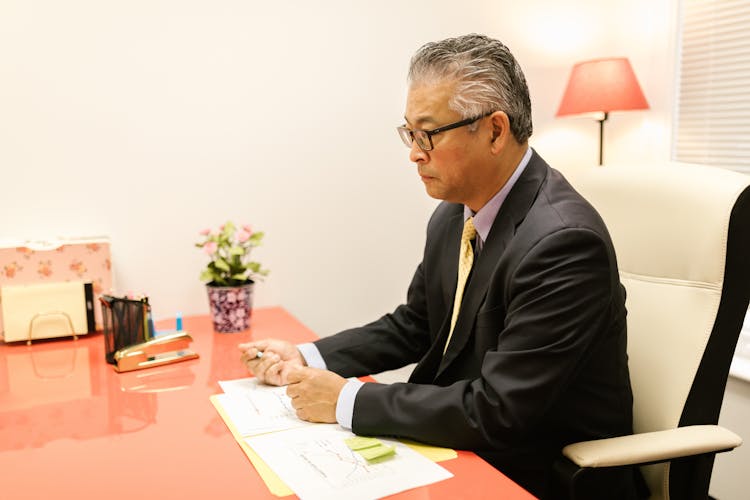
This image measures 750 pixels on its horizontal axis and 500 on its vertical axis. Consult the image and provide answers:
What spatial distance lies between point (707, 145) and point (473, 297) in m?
1.72

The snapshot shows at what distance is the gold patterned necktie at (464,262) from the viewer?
4.68 ft

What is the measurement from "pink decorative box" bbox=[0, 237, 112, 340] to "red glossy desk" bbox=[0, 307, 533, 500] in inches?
7.2

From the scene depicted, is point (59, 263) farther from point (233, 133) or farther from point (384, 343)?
point (384, 343)

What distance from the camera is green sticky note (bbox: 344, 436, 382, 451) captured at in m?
1.11

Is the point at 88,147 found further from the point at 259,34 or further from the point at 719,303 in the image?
the point at 719,303

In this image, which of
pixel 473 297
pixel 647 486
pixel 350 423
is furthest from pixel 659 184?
pixel 350 423

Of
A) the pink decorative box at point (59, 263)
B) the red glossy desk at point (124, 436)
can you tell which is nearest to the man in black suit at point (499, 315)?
the red glossy desk at point (124, 436)

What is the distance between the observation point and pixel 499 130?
52.4 inches

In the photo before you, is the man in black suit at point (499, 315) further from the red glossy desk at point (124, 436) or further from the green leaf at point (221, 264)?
the green leaf at point (221, 264)

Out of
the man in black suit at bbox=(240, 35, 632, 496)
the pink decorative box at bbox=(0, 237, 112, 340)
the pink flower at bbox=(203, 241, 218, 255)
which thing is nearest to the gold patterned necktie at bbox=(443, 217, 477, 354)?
the man in black suit at bbox=(240, 35, 632, 496)

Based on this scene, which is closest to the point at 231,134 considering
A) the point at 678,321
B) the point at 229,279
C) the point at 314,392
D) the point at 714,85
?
the point at 229,279

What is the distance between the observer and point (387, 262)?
2.37m

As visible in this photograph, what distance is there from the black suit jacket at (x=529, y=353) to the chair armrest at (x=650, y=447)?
0.29 ft

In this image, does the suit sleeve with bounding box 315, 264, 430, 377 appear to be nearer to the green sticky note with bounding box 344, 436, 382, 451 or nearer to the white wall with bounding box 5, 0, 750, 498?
the green sticky note with bounding box 344, 436, 382, 451
